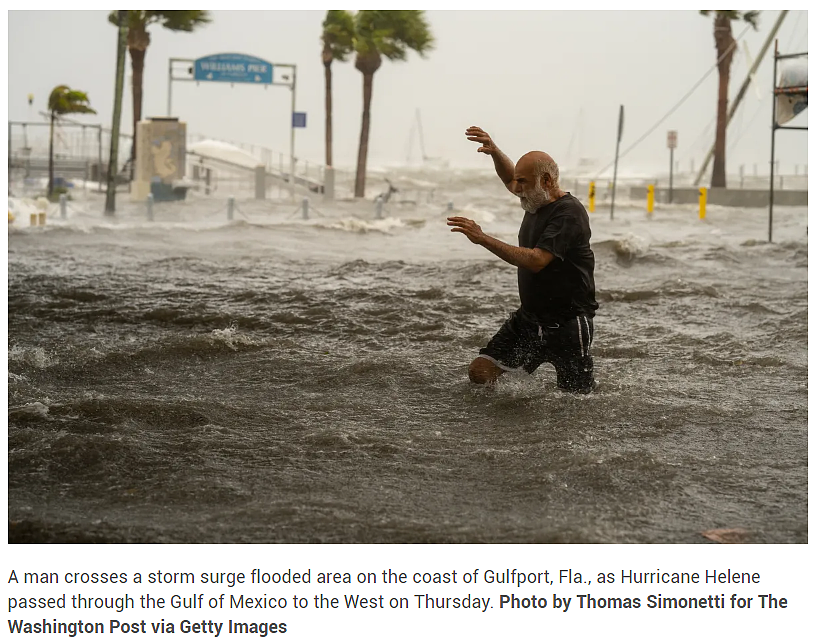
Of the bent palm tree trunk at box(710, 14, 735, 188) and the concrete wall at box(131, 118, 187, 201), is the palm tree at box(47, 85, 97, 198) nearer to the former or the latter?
the concrete wall at box(131, 118, 187, 201)

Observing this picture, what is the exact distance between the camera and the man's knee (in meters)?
5.72

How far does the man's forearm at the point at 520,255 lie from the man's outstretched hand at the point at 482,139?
0.69 meters

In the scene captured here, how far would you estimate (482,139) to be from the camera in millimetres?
5402

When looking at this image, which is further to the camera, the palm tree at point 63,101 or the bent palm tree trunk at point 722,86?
the bent palm tree trunk at point 722,86

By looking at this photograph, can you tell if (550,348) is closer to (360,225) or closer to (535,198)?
(535,198)

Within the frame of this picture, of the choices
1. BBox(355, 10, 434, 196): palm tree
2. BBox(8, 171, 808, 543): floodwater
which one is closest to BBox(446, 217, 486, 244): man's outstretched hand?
BBox(8, 171, 808, 543): floodwater

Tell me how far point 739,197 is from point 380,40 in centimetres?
1261

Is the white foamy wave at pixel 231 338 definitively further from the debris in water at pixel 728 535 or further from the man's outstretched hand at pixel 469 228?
the debris in water at pixel 728 535

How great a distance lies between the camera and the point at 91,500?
4.31 meters

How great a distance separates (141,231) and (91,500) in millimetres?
16280

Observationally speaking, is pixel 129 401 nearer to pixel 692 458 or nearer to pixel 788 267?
pixel 692 458

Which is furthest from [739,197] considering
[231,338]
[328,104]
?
[231,338]

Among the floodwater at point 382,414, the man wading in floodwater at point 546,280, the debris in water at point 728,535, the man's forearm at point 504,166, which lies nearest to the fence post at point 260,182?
the floodwater at point 382,414

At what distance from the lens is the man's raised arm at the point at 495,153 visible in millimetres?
5363
